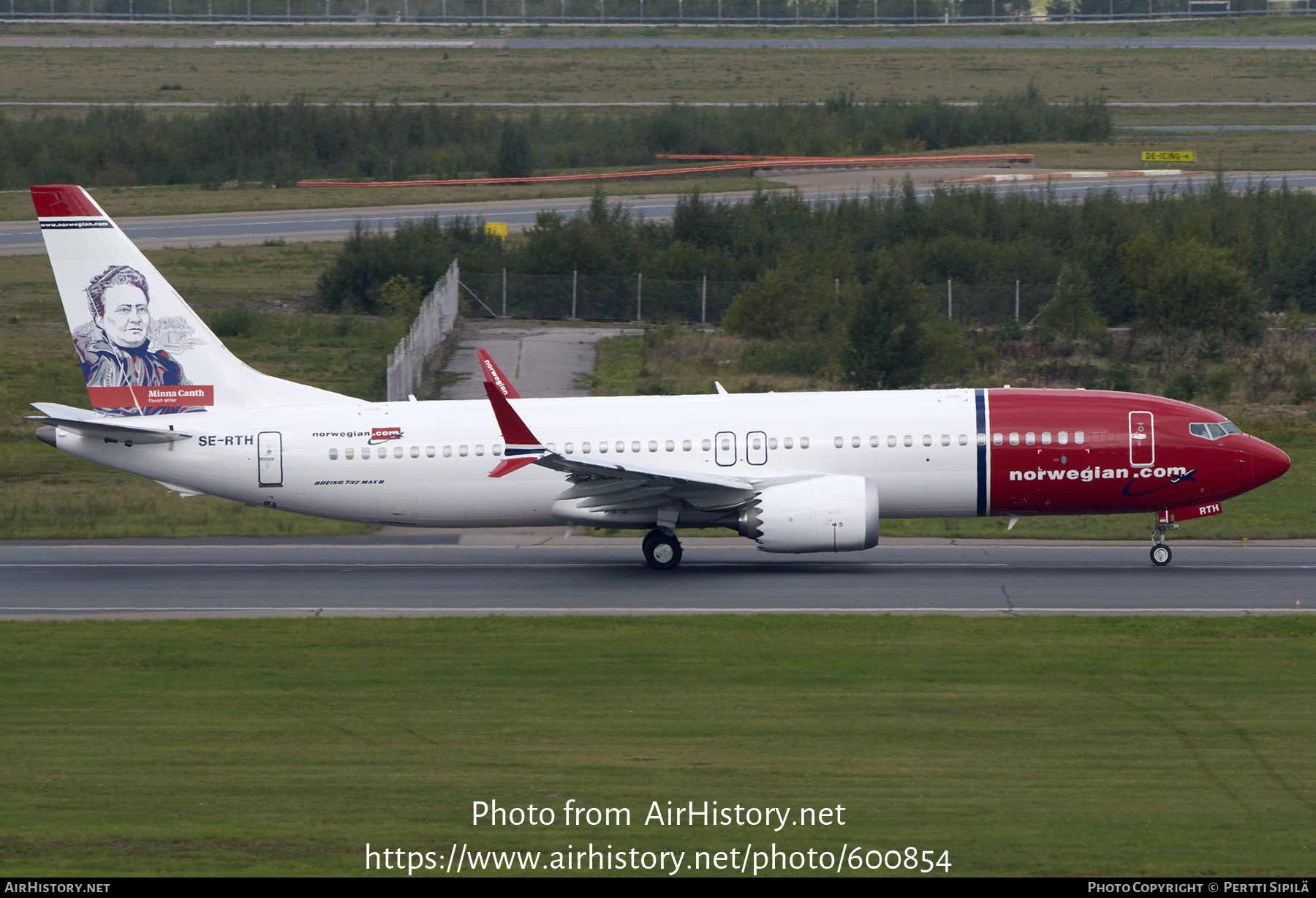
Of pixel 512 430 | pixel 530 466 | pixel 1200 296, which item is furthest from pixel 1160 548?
pixel 1200 296

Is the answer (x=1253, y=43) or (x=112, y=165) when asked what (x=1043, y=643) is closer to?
(x=112, y=165)

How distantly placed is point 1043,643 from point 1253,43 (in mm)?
138129

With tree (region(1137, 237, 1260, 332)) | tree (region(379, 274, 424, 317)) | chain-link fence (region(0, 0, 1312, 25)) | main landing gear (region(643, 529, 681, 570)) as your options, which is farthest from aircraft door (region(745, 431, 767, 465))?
chain-link fence (region(0, 0, 1312, 25))

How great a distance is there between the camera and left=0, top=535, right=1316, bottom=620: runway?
27.0 metres

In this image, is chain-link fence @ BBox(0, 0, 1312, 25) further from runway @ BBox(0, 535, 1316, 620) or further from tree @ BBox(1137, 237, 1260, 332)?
runway @ BBox(0, 535, 1316, 620)

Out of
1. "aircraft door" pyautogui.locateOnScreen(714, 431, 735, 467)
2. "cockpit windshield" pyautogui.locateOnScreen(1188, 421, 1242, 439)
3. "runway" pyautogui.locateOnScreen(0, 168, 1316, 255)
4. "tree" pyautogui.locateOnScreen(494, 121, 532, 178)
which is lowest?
"aircraft door" pyautogui.locateOnScreen(714, 431, 735, 467)

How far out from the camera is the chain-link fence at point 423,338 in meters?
42.1

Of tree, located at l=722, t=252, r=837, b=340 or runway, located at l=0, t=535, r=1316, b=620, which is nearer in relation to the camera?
runway, located at l=0, t=535, r=1316, b=620

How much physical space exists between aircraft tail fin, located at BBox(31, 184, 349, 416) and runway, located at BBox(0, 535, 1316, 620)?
3828 mm

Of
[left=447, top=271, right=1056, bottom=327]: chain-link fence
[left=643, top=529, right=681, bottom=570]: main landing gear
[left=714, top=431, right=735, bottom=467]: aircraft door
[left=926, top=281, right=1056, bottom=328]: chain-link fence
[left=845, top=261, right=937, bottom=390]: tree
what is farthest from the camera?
[left=447, top=271, right=1056, bottom=327]: chain-link fence

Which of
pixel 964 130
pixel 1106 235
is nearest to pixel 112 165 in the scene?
pixel 964 130

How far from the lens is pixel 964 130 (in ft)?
323

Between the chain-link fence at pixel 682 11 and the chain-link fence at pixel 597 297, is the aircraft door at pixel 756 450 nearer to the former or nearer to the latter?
the chain-link fence at pixel 597 297

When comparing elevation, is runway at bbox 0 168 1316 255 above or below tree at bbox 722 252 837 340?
above
